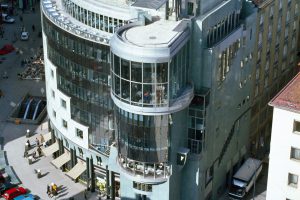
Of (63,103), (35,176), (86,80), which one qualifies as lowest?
(35,176)

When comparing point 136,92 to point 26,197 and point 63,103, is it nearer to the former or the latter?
point 63,103

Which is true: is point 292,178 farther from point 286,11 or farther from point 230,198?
point 286,11

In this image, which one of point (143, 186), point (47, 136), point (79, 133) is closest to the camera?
point (143, 186)

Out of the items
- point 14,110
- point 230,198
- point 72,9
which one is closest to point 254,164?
point 230,198

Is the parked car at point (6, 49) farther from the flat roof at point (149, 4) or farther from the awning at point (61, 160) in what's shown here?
the flat roof at point (149, 4)

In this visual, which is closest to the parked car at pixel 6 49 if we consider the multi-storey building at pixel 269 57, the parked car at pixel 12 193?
the parked car at pixel 12 193

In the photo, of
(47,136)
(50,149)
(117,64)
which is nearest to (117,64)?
(117,64)

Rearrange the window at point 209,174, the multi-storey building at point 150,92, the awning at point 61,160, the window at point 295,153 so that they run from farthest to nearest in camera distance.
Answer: the awning at point 61,160, the window at point 209,174, the multi-storey building at point 150,92, the window at point 295,153
